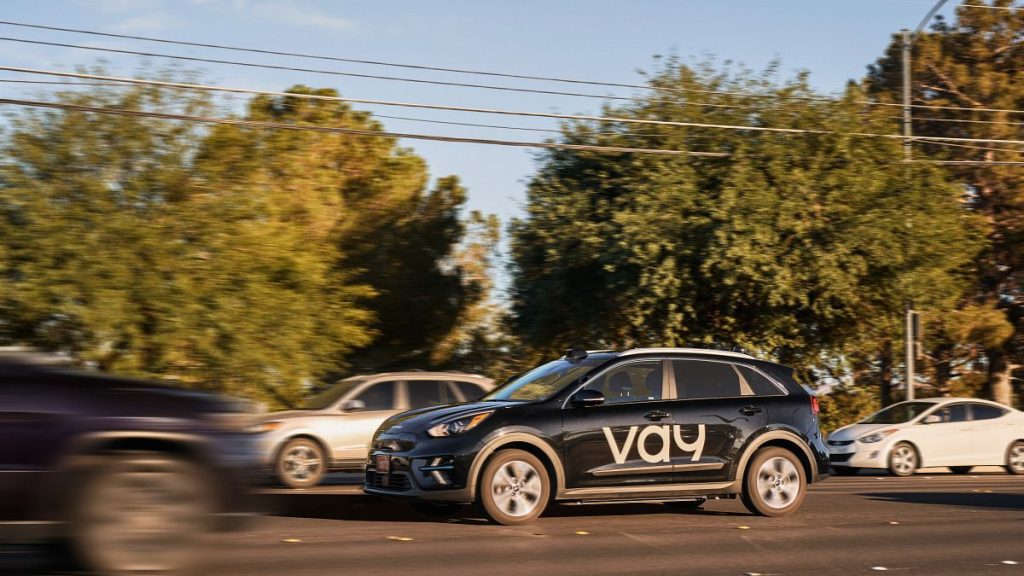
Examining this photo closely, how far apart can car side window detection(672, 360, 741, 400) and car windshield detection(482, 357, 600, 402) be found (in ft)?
2.91

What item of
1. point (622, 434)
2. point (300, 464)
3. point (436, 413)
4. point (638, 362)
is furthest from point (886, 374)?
point (436, 413)

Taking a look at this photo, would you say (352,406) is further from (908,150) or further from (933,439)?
(908,150)

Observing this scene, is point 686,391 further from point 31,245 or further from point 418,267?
point 418,267

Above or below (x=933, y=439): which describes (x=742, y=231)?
above

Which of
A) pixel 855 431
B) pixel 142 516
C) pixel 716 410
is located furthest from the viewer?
pixel 855 431

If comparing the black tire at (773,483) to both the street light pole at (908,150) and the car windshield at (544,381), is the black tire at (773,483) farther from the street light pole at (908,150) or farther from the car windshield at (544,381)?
the street light pole at (908,150)

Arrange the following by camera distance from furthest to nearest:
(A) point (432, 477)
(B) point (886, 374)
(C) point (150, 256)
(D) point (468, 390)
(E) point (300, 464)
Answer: (B) point (886, 374), (C) point (150, 256), (D) point (468, 390), (E) point (300, 464), (A) point (432, 477)

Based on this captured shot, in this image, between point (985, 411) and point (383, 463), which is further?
point (985, 411)

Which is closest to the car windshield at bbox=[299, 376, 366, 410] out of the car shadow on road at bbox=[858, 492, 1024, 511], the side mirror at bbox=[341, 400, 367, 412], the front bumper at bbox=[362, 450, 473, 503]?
the side mirror at bbox=[341, 400, 367, 412]

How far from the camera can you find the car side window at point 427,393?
56.8 feet

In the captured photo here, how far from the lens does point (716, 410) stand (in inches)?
472

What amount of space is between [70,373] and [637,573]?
13.5ft

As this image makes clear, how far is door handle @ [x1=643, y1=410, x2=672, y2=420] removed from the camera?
1166cm

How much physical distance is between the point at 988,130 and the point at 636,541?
91.3 ft
